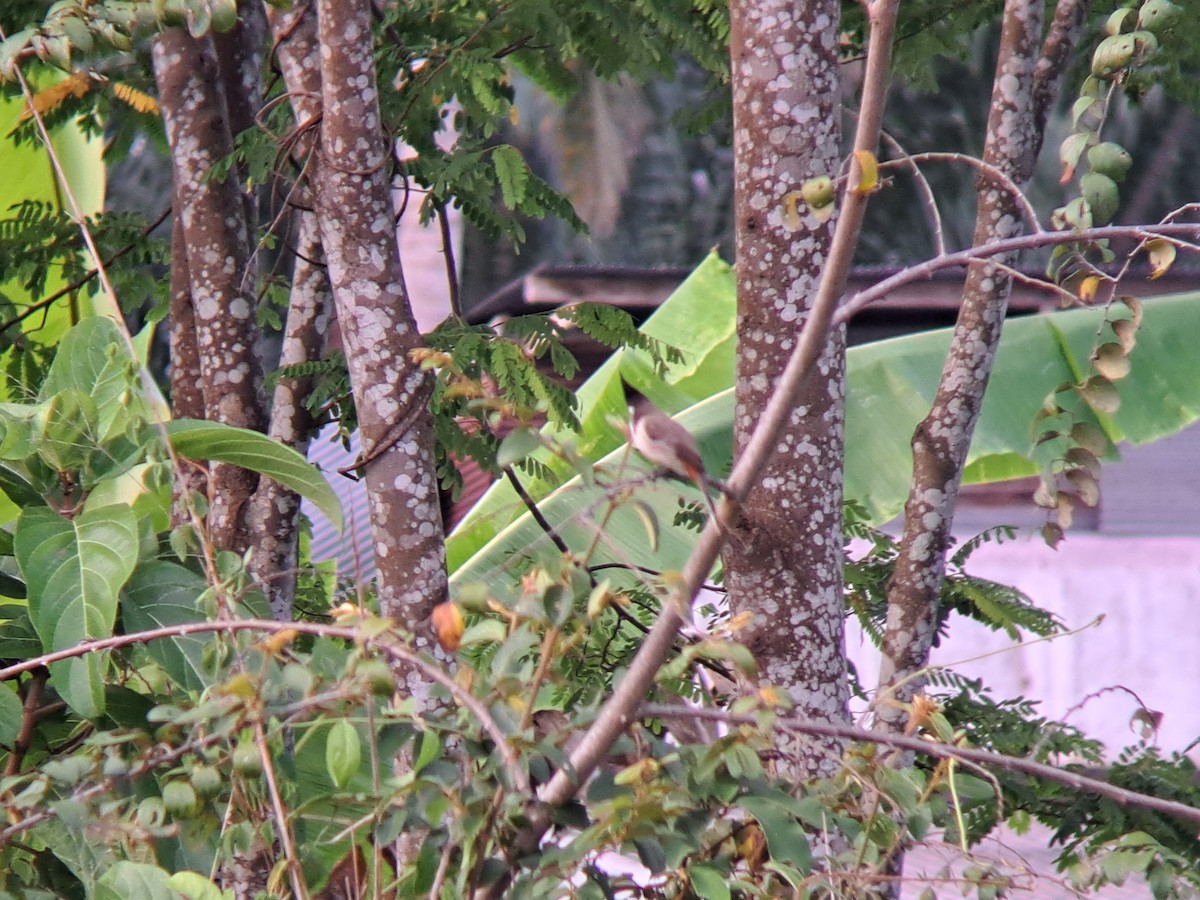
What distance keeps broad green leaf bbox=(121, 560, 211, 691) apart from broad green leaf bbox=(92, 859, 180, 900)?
0.43m

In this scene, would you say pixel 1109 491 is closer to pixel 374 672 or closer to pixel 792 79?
pixel 792 79

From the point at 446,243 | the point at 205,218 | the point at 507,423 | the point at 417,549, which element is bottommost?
the point at 417,549

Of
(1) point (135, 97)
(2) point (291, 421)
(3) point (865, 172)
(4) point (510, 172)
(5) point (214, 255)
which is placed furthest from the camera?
(1) point (135, 97)

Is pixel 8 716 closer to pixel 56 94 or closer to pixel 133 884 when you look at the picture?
pixel 133 884

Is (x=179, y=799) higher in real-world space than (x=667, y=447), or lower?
lower

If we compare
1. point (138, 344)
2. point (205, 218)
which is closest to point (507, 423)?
point (138, 344)

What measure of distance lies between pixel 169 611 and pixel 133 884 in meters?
0.57

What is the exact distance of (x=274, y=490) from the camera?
258 cm

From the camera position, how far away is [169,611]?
6.48ft

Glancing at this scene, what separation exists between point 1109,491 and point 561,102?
16.0 feet

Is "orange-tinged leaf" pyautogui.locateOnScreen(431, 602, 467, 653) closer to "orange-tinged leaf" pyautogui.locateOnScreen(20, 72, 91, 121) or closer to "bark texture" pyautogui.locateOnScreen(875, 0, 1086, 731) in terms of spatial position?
"bark texture" pyautogui.locateOnScreen(875, 0, 1086, 731)

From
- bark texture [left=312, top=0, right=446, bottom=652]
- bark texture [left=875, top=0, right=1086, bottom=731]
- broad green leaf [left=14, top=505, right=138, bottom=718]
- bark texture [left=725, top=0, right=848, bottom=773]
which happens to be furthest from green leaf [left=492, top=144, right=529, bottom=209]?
broad green leaf [left=14, top=505, right=138, bottom=718]

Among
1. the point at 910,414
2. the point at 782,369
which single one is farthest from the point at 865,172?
the point at 910,414

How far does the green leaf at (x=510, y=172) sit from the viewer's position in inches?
98.8
